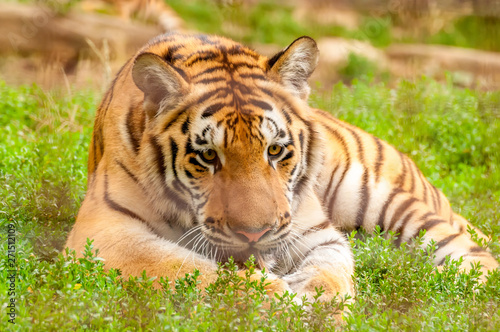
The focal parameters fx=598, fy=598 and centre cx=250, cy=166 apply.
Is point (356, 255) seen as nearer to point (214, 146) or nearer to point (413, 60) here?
point (214, 146)

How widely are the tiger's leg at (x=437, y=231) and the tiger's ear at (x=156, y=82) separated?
1679 mm

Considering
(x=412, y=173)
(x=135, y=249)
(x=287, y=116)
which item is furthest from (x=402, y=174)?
(x=135, y=249)

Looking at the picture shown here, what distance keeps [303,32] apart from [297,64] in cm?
782

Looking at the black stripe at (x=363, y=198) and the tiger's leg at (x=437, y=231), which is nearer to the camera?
the tiger's leg at (x=437, y=231)

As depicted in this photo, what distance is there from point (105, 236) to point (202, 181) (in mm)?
568

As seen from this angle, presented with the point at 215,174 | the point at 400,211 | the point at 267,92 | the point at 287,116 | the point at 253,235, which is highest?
the point at 267,92

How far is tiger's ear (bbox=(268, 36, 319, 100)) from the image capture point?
316cm

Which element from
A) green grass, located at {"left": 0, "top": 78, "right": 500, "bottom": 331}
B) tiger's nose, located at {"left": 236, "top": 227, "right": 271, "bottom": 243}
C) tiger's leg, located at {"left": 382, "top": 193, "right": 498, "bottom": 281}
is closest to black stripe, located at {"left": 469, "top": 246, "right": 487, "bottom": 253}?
tiger's leg, located at {"left": 382, "top": 193, "right": 498, "bottom": 281}

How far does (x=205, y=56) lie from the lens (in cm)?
332

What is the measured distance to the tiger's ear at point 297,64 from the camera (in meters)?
3.16

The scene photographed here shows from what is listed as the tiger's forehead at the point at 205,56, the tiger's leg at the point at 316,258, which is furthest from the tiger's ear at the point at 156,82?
the tiger's leg at the point at 316,258

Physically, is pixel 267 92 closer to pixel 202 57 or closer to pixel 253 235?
pixel 202 57

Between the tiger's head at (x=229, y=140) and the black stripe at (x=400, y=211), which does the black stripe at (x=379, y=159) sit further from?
the tiger's head at (x=229, y=140)

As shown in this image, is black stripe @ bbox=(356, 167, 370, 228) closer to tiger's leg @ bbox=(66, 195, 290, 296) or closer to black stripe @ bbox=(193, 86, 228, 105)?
tiger's leg @ bbox=(66, 195, 290, 296)
